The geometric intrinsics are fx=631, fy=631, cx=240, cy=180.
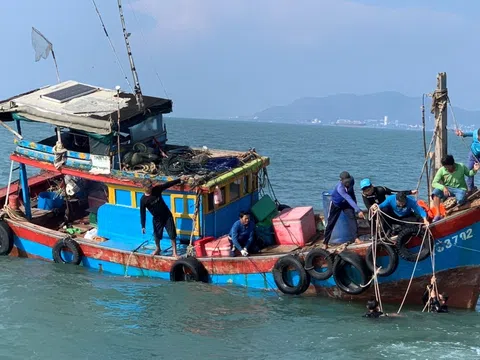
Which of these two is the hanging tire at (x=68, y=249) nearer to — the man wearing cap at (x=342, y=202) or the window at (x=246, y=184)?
the window at (x=246, y=184)

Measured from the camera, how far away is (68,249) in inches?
534

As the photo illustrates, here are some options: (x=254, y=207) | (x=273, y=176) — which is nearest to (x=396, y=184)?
(x=273, y=176)

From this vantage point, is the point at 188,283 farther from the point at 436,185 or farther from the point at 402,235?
the point at 436,185

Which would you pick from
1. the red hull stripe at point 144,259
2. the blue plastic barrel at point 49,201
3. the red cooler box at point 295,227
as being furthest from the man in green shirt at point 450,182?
the blue plastic barrel at point 49,201

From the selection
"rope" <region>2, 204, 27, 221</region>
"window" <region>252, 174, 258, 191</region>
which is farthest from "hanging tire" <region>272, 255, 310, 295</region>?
"rope" <region>2, 204, 27, 221</region>

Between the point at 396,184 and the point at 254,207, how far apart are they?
21142 millimetres

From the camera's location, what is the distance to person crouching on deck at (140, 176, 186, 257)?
12.1 metres

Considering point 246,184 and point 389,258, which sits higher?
point 246,184

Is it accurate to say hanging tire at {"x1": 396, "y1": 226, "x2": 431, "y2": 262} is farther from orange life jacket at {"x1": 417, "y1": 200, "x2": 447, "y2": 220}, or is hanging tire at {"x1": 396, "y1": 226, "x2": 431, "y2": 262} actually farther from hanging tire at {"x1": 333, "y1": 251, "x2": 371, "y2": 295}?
hanging tire at {"x1": 333, "y1": 251, "x2": 371, "y2": 295}

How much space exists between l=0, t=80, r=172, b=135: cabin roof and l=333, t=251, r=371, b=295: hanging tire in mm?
Result: 5310

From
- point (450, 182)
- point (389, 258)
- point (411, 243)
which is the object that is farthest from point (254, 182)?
point (450, 182)

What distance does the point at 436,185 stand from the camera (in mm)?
11016

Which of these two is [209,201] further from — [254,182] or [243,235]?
[254,182]

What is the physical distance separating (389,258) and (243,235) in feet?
9.47
